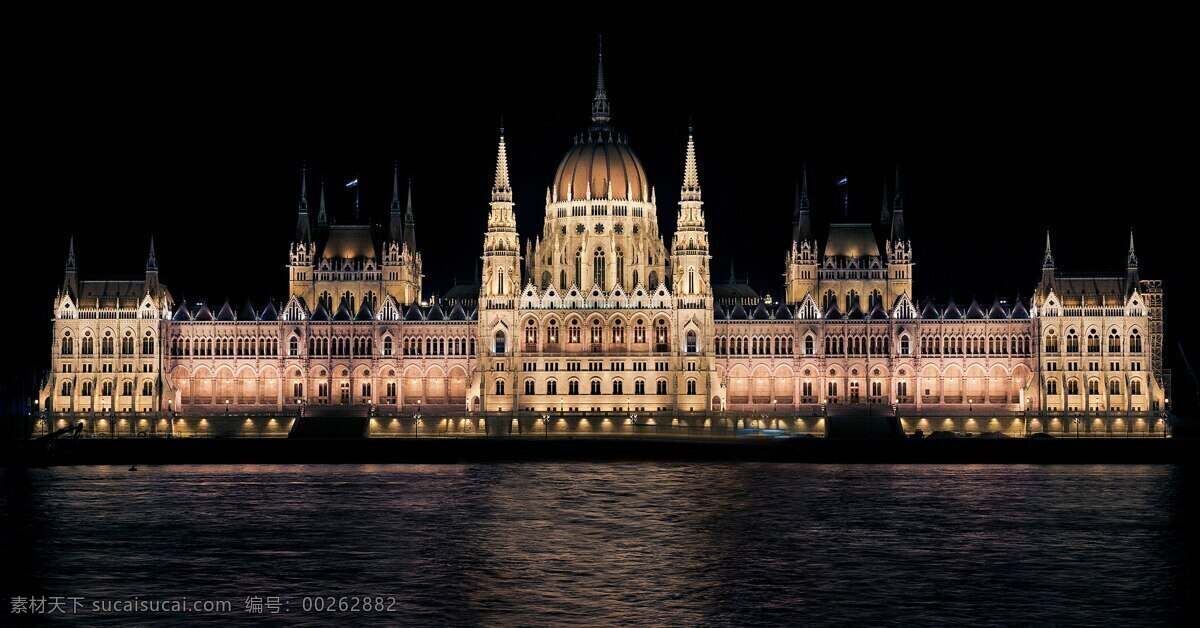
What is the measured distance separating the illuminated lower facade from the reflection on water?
1426 inches

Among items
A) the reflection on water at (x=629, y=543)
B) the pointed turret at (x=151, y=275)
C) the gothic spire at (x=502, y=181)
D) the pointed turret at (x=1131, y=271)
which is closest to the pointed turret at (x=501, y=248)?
the gothic spire at (x=502, y=181)

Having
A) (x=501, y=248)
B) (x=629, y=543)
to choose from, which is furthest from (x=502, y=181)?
(x=629, y=543)

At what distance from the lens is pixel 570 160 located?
142500 mm

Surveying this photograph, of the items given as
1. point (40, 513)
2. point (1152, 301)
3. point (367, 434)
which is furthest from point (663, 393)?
point (40, 513)

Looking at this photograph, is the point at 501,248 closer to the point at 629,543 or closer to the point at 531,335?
the point at 531,335

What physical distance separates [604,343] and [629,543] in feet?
228

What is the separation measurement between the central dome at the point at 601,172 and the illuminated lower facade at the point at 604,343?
18 cm

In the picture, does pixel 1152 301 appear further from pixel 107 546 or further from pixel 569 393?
pixel 107 546

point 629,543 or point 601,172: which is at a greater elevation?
point 601,172

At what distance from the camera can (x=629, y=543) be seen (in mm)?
64938

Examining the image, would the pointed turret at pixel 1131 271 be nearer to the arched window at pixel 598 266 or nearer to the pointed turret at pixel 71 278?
the arched window at pixel 598 266

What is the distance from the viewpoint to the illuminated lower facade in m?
134

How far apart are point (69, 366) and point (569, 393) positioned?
4183cm

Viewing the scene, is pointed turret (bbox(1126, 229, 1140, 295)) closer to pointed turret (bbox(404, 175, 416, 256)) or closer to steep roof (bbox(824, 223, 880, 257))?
steep roof (bbox(824, 223, 880, 257))
